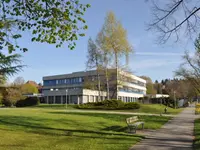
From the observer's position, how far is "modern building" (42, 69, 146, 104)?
43.3m

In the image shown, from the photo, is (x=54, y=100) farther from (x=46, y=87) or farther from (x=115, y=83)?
(x=115, y=83)

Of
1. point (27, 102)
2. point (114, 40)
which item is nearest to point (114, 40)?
point (114, 40)

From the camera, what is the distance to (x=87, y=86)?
48.6 meters

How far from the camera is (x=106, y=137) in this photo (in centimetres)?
1173

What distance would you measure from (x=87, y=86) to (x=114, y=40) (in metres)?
12.3

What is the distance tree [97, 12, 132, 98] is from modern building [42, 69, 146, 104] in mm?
2987

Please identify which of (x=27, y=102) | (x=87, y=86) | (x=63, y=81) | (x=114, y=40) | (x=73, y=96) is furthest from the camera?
(x=63, y=81)

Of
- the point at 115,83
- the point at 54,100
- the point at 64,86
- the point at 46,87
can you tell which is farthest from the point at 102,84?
the point at 46,87

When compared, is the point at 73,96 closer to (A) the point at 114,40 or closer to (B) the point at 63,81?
(B) the point at 63,81

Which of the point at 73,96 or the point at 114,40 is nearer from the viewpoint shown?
the point at 114,40

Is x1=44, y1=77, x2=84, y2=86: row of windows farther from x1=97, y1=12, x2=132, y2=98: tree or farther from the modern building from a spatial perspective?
x1=97, y1=12, x2=132, y2=98: tree

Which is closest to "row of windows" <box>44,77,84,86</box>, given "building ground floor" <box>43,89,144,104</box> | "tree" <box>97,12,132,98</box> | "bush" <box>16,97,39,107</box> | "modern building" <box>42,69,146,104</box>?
"modern building" <box>42,69,146,104</box>

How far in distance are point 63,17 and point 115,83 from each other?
1393 inches

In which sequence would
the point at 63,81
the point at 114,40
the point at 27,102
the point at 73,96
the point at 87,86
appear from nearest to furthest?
the point at 114,40
the point at 87,86
the point at 27,102
the point at 73,96
the point at 63,81
